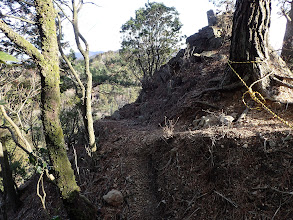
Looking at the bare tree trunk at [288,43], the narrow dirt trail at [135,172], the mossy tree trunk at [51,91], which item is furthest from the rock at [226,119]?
the bare tree trunk at [288,43]

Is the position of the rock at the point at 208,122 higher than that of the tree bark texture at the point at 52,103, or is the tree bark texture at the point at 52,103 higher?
the tree bark texture at the point at 52,103

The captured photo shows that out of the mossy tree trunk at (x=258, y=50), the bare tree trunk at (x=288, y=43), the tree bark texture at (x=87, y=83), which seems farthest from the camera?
the bare tree trunk at (x=288, y=43)

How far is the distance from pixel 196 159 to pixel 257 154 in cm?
114

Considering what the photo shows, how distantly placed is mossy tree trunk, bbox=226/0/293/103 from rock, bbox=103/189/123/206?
13.4 feet

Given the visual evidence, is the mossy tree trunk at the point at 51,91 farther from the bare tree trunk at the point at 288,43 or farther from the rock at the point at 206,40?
the rock at the point at 206,40

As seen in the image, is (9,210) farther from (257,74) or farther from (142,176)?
(257,74)

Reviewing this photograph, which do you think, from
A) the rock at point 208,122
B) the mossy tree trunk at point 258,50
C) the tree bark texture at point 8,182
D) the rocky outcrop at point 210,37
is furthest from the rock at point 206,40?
the tree bark texture at point 8,182

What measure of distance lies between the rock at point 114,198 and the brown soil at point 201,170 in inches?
3.8

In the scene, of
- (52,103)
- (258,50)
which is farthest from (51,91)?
(258,50)

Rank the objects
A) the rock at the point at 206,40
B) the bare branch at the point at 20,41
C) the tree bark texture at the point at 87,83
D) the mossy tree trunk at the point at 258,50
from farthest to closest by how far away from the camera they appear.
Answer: the rock at the point at 206,40 < the tree bark texture at the point at 87,83 < the mossy tree trunk at the point at 258,50 < the bare branch at the point at 20,41

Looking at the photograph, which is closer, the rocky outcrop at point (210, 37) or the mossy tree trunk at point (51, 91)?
the mossy tree trunk at point (51, 91)

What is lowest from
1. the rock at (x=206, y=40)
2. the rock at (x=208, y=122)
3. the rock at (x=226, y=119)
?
the rock at (x=208, y=122)

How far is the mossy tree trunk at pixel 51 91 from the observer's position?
2555 mm

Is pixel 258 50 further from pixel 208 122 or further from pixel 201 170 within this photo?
pixel 201 170
